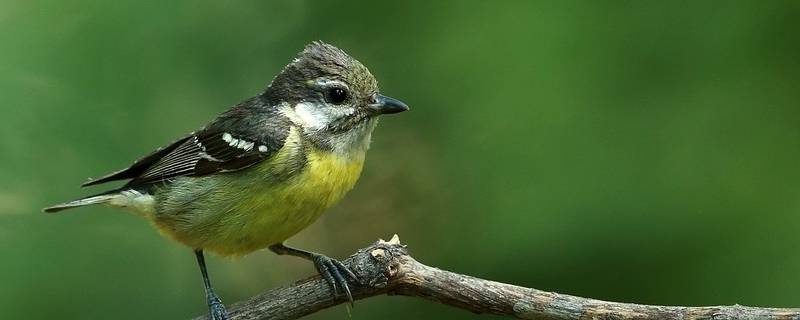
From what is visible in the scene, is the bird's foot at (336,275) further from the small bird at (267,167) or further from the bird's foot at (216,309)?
the bird's foot at (216,309)

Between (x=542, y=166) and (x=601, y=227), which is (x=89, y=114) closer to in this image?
(x=542, y=166)

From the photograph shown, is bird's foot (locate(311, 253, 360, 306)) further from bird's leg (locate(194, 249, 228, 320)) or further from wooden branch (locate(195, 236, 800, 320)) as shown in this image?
bird's leg (locate(194, 249, 228, 320))

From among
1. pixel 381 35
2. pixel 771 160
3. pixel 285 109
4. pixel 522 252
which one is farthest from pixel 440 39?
pixel 771 160

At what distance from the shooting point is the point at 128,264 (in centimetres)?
443

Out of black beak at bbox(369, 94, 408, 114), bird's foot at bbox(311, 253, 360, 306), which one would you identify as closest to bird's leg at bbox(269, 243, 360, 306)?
bird's foot at bbox(311, 253, 360, 306)

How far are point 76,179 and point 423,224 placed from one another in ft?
5.52

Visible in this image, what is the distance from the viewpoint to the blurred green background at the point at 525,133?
4.34 metres

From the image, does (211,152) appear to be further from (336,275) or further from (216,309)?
(336,275)

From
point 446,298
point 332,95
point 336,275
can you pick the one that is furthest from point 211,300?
point 446,298

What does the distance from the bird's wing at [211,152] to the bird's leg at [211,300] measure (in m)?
0.41

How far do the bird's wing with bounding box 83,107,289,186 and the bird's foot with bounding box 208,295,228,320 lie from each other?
23.8 inches

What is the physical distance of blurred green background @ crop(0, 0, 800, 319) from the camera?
4.34 m

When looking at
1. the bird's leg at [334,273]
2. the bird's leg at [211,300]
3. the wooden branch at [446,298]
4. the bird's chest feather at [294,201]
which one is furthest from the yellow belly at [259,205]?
the wooden branch at [446,298]

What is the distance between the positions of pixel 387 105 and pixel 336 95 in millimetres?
264
